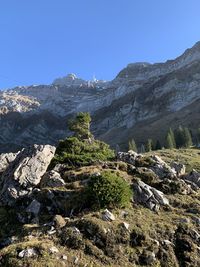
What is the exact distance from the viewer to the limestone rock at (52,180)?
31.8m

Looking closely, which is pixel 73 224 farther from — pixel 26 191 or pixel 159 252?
pixel 26 191

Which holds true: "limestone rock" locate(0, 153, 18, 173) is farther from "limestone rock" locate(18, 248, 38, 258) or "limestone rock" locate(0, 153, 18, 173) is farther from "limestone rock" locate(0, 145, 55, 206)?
"limestone rock" locate(18, 248, 38, 258)

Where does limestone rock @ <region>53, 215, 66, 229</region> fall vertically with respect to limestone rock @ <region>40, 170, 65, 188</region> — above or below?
below

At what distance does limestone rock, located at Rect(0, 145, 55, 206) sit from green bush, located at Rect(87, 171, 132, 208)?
6563mm

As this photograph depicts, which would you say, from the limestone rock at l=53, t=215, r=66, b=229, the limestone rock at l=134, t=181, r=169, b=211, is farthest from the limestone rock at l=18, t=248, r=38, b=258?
the limestone rock at l=134, t=181, r=169, b=211

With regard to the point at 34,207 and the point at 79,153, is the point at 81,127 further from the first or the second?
the point at 34,207

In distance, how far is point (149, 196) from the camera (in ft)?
95.4

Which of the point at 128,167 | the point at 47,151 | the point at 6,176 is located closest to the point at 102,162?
the point at 128,167

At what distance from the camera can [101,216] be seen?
2533 centimetres

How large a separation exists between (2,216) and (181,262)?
1309 centimetres

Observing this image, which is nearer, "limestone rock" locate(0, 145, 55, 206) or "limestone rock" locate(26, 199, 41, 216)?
"limestone rock" locate(26, 199, 41, 216)

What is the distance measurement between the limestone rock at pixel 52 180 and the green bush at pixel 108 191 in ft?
13.1

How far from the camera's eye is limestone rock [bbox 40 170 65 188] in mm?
31766

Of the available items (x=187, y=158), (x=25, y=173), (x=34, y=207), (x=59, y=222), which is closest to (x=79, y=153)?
(x=25, y=173)
